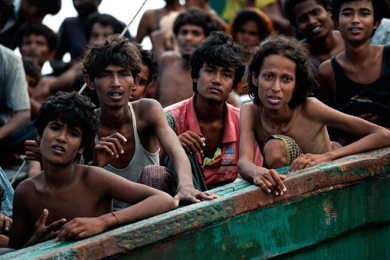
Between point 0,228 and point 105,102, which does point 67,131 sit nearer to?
point 105,102

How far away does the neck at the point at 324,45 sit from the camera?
465cm

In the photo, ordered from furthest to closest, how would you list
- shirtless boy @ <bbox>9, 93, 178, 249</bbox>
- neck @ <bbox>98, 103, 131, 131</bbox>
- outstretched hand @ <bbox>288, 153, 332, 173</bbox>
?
neck @ <bbox>98, 103, 131, 131</bbox> < outstretched hand @ <bbox>288, 153, 332, 173</bbox> < shirtless boy @ <bbox>9, 93, 178, 249</bbox>

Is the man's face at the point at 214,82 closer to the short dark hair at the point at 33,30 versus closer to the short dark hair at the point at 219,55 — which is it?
the short dark hair at the point at 219,55

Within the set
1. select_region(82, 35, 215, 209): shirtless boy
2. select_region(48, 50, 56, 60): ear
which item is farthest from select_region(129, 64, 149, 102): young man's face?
select_region(48, 50, 56, 60): ear

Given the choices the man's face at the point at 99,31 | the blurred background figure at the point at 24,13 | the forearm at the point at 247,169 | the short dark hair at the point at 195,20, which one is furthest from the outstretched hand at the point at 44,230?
the blurred background figure at the point at 24,13

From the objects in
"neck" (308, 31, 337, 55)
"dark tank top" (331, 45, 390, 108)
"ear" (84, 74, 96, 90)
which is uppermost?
"neck" (308, 31, 337, 55)

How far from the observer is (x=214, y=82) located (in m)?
3.61

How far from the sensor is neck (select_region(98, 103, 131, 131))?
10.6 feet

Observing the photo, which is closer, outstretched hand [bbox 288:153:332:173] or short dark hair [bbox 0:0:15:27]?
outstretched hand [bbox 288:153:332:173]

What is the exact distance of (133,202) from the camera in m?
2.47

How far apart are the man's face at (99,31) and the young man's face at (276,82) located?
Answer: 298 centimetres

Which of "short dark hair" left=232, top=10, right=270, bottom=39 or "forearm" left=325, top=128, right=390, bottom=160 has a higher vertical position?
"short dark hair" left=232, top=10, right=270, bottom=39

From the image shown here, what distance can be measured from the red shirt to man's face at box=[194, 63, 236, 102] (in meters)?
0.15

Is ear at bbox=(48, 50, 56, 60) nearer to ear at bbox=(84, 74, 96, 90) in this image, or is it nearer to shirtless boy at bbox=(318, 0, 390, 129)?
ear at bbox=(84, 74, 96, 90)
